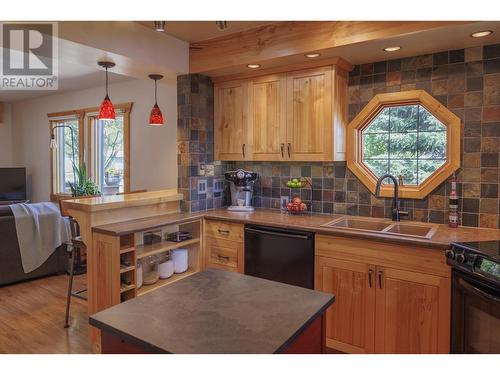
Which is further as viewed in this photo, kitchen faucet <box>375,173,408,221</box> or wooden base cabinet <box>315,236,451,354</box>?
kitchen faucet <box>375,173,408,221</box>

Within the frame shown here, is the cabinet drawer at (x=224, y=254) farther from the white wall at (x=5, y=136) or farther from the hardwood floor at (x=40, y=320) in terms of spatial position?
the white wall at (x=5, y=136)

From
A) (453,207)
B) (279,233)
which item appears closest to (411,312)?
(453,207)

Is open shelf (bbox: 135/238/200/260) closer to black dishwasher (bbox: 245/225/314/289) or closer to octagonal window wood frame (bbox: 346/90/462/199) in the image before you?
black dishwasher (bbox: 245/225/314/289)

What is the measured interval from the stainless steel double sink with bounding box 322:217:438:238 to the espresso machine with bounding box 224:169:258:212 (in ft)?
2.84

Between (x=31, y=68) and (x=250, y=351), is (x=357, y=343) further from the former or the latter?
(x=31, y=68)

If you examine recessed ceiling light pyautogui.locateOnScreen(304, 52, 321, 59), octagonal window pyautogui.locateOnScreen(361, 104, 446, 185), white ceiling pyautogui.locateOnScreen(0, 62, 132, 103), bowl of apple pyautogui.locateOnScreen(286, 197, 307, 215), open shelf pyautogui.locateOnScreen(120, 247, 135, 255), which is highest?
white ceiling pyautogui.locateOnScreen(0, 62, 132, 103)

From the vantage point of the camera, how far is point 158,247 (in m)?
2.83

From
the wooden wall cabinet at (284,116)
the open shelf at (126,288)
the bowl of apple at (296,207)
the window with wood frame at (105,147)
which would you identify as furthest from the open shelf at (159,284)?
the window with wood frame at (105,147)

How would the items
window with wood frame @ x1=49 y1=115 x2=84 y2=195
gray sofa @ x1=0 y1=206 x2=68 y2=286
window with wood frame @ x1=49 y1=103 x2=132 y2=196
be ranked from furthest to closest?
window with wood frame @ x1=49 y1=115 x2=84 y2=195 < window with wood frame @ x1=49 y1=103 x2=132 y2=196 < gray sofa @ x1=0 y1=206 x2=68 y2=286

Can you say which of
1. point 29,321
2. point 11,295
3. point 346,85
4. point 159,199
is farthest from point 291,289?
point 11,295

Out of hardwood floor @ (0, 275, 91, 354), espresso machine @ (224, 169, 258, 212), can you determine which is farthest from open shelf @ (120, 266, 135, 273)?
espresso machine @ (224, 169, 258, 212)

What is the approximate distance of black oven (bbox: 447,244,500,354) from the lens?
1.71m

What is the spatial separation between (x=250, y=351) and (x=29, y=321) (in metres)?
2.87

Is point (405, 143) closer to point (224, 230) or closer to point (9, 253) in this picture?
point (224, 230)
